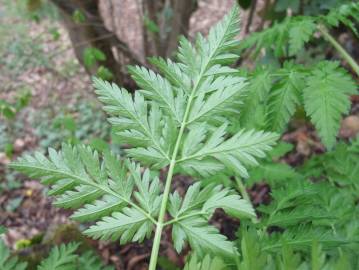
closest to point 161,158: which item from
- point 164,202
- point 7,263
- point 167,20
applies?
point 164,202

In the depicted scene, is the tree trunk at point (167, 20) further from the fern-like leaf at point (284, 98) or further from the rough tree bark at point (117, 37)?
the fern-like leaf at point (284, 98)

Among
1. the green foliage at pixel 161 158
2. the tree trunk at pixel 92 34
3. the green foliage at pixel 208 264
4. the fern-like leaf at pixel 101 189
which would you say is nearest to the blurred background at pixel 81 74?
the tree trunk at pixel 92 34

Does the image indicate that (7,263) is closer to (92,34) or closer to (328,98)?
(328,98)

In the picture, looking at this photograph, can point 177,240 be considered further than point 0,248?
No

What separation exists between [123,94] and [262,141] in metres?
0.35

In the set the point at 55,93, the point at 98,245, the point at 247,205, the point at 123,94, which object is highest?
the point at 123,94

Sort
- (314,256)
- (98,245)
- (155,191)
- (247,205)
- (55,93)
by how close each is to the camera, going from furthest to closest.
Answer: (55,93) → (98,245) → (155,191) → (247,205) → (314,256)

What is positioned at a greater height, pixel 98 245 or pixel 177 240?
pixel 177 240

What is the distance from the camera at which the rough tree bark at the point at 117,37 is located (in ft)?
10.9

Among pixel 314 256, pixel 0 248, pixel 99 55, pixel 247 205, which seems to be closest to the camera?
pixel 314 256

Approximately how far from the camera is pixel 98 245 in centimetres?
281

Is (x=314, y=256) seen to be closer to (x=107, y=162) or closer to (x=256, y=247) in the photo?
(x=256, y=247)

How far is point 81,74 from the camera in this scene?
5605mm

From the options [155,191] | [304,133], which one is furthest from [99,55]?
[155,191]
